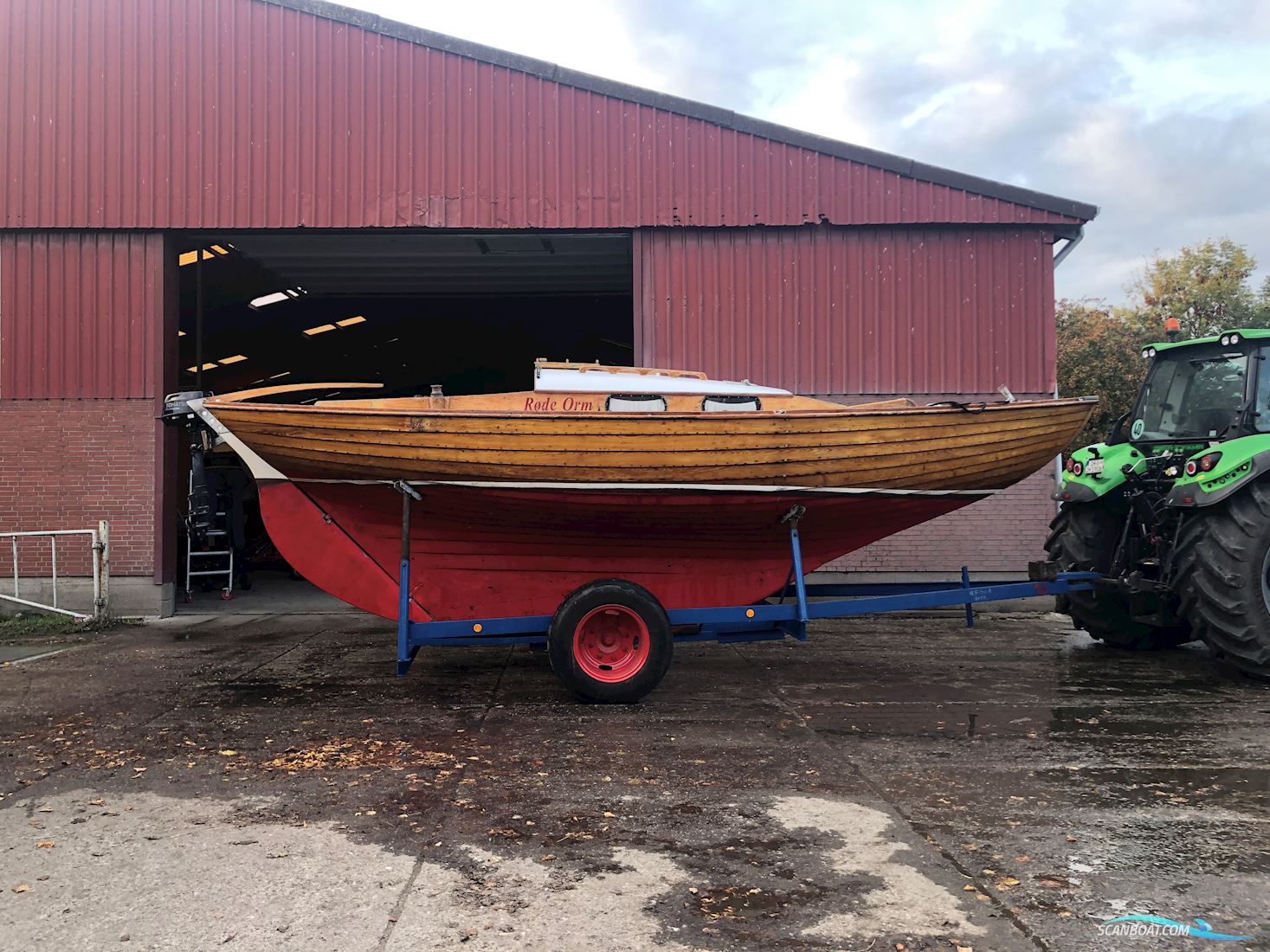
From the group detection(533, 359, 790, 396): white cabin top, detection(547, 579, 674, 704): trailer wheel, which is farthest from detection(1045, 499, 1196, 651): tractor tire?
detection(547, 579, 674, 704): trailer wheel

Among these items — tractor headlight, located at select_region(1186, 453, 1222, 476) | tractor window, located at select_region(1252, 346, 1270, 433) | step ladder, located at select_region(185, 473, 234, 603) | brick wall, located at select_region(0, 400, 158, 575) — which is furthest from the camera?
step ladder, located at select_region(185, 473, 234, 603)

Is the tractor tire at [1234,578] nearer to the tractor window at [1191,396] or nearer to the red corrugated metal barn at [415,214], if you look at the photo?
the tractor window at [1191,396]

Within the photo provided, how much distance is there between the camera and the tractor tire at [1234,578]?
580 centimetres

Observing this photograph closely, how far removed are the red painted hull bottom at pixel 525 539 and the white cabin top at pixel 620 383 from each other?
0.84m

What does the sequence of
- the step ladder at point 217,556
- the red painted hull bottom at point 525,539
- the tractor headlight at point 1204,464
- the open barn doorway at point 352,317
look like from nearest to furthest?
1. the red painted hull bottom at point 525,539
2. the tractor headlight at point 1204,464
3. the step ladder at point 217,556
4. the open barn doorway at point 352,317

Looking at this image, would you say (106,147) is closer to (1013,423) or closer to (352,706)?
(352,706)

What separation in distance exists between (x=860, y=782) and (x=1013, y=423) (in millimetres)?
3193

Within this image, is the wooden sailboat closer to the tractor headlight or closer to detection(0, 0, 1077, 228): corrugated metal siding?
the tractor headlight

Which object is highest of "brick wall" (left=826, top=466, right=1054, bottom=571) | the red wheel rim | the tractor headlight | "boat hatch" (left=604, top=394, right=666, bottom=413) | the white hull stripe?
"boat hatch" (left=604, top=394, right=666, bottom=413)

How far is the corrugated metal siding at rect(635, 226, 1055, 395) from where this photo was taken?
10.2m

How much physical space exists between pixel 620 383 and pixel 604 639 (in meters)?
1.89

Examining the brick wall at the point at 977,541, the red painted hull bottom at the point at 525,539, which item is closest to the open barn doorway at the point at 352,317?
the red painted hull bottom at the point at 525,539

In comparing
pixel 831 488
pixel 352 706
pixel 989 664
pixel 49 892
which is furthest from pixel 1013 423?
pixel 49 892

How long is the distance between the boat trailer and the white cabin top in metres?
1.11
